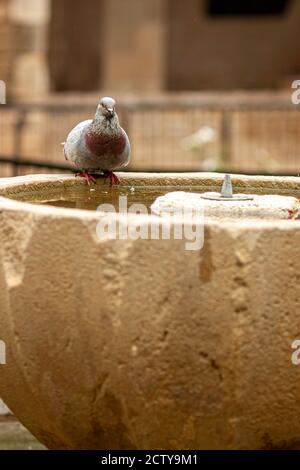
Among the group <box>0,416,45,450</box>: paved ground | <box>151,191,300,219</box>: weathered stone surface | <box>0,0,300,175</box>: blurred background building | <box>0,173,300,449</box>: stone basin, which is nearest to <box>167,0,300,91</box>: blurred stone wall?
<box>0,0,300,175</box>: blurred background building

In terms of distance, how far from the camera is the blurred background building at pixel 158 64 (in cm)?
1431

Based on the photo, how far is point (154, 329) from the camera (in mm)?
3455

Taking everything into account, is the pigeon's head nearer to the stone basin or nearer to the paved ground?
the stone basin

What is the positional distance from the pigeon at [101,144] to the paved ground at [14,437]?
86cm

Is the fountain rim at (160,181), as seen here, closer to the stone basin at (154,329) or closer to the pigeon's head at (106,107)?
the pigeon's head at (106,107)

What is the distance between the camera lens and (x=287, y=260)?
3432mm

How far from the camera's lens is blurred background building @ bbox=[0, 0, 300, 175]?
14.3 metres

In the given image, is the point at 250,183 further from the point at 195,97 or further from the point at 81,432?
the point at 195,97

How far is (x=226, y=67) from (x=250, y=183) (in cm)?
1428

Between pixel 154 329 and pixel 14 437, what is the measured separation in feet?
4.11

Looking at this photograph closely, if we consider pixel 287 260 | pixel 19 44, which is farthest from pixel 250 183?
pixel 19 44

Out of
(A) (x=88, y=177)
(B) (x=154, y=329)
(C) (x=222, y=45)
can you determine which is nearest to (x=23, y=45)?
(C) (x=222, y=45)

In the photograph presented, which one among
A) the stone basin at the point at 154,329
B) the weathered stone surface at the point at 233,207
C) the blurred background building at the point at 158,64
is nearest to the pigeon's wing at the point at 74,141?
the weathered stone surface at the point at 233,207

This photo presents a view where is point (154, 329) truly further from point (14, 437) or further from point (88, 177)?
point (14, 437)
